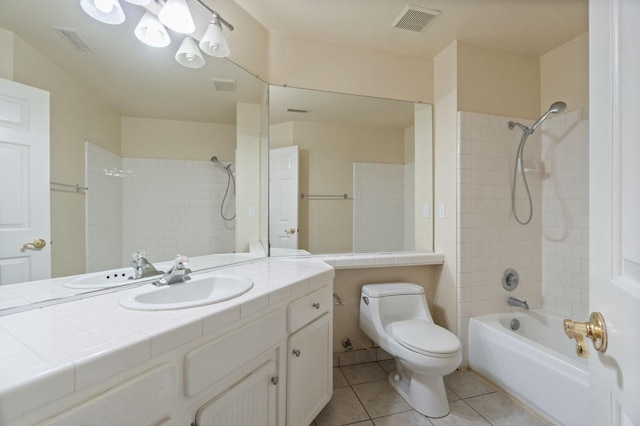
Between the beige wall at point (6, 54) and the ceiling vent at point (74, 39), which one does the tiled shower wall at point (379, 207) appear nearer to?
the ceiling vent at point (74, 39)

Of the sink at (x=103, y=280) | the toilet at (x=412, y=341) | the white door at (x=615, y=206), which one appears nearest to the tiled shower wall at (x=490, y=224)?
the toilet at (x=412, y=341)

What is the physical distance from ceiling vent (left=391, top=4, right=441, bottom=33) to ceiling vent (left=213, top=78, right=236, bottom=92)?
Result: 1.12m

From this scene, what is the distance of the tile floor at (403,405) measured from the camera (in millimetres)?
1489

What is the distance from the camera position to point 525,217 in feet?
6.91

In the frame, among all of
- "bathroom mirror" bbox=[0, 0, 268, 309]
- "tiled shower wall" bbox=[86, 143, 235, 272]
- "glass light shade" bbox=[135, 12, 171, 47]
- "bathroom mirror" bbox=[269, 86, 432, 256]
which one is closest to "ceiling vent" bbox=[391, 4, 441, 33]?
"bathroom mirror" bbox=[269, 86, 432, 256]

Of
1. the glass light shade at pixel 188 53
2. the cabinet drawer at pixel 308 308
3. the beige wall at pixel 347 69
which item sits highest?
the beige wall at pixel 347 69

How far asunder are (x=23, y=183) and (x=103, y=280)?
17.0 inches

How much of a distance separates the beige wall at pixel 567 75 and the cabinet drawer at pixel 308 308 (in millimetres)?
2180

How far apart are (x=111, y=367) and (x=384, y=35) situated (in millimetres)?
2263

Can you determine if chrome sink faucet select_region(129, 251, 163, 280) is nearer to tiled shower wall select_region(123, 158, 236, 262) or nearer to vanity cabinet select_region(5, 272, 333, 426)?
tiled shower wall select_region(123, 158, 236, 262)

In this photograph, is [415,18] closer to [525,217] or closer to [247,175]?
[247,175]

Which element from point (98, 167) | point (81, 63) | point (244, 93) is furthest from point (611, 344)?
point (244, 93)

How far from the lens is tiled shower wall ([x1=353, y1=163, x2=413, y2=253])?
226 centimetres

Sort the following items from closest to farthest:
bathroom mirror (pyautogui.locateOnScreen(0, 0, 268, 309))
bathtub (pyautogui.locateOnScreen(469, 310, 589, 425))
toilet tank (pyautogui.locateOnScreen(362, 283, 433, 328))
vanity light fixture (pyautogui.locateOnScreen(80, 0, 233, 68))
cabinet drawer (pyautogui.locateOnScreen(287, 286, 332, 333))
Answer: bathroom mirror (pyautogui.locateOnScreen(0, 0, 268, 309)) < vanity light fixture (pyautogui.locateOnScreen(80, 0, 233, 68)) < cabinet drawer (pyautogui.locateOnScreen(287, 286, 332, 333)) < bathtub (pyautogui.locateOnScreen(469, 310, 589, 425)) < toilet tank (pyautogui.locateOnScreen(362, 283, 433, 328))
